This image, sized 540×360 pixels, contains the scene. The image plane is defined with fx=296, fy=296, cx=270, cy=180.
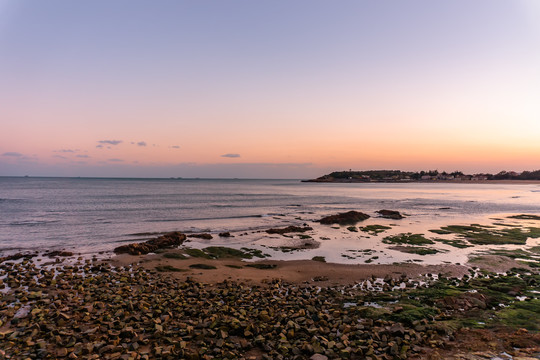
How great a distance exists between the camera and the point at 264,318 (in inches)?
392

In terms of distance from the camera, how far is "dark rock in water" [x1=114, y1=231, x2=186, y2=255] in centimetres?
2106

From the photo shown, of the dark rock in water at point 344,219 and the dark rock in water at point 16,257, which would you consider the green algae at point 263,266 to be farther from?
the dark rock in water at point 344,219

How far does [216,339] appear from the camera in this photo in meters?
8.62

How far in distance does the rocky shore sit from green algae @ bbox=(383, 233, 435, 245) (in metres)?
10.2

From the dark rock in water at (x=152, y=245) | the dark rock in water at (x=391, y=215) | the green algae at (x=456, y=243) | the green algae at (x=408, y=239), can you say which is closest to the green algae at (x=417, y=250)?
the green algae at (x=408, y=239)

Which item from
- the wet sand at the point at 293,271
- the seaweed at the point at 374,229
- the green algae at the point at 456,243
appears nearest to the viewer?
the wet sand at the point at 293,271

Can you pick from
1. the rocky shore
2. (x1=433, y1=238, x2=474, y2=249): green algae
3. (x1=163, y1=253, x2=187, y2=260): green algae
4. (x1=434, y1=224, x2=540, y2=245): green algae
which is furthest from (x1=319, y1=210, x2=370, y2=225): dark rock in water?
the rocky shore

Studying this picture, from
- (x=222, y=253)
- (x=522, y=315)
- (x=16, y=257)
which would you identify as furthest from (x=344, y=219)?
(x=16, y=257)

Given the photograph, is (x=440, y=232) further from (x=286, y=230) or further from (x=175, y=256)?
(x=175, y=256)

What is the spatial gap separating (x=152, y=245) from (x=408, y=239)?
71.3 ft

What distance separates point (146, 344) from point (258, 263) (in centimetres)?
1098

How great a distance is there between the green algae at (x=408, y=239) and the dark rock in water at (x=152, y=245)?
1800cm

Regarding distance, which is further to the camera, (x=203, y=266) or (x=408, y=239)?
(x=408, y=239)

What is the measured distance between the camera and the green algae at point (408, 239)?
25.4 meters
